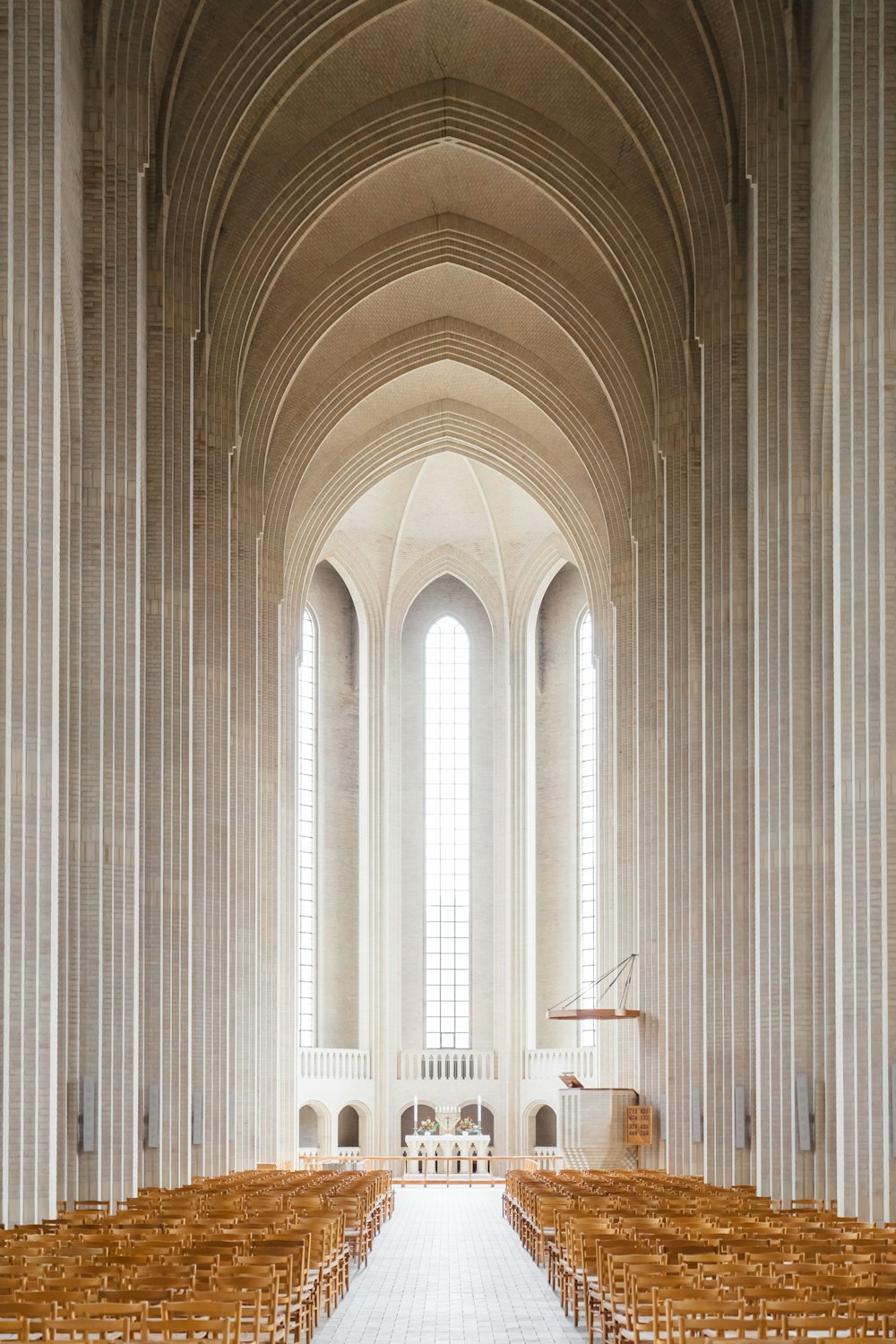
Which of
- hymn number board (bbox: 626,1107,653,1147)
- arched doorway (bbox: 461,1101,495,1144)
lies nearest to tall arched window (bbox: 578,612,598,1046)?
arched doorway (bbox: 461,1101,495,1144)

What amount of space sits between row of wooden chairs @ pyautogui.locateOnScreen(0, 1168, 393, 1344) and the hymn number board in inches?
580

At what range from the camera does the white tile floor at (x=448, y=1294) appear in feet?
45.7

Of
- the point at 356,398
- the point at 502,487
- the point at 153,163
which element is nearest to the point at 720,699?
the point at 153,163

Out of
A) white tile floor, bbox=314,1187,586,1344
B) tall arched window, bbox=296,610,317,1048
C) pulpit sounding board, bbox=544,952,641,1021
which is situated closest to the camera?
white tile floor, bbox=314,1187,586,1344

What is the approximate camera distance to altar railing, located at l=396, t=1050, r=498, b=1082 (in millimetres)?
48250

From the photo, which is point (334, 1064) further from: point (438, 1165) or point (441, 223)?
point (441, 223)

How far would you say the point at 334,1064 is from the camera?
154 ft

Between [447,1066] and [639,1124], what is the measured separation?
15.5m

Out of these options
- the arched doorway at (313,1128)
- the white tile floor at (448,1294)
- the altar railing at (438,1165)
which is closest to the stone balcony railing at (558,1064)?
the altar railing at (438,1165)

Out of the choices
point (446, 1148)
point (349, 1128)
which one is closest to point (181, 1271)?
point (446, 1148)

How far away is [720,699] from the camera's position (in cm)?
2684

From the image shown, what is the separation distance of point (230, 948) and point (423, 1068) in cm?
1652

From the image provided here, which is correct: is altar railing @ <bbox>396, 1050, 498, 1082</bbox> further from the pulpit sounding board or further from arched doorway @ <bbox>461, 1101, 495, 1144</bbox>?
the pulpit sounding board

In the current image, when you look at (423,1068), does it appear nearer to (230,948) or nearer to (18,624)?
(230,948)
